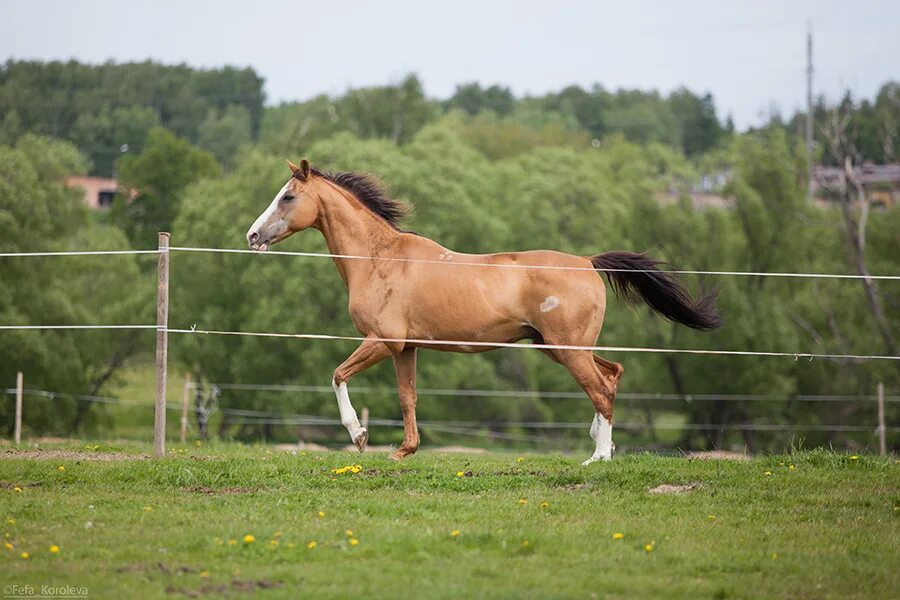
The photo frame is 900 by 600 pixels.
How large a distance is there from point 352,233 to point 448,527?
4.57m

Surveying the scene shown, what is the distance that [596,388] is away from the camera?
11.9 metres

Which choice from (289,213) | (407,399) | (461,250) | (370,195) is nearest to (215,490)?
(407,399)

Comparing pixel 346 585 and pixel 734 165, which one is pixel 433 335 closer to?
pixel 346 585

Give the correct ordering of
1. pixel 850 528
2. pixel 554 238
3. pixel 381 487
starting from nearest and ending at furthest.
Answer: pixel 850 528 → pixel 381 487 → pixel 554 238

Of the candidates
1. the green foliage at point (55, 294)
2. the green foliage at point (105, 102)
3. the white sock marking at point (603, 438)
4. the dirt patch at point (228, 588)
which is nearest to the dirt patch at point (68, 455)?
the white sock marking at point (603, 438)

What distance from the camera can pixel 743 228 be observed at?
45.7 m

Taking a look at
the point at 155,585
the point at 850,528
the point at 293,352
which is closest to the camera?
the point at 155,585

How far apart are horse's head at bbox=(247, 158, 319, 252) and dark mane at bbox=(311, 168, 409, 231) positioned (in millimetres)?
284

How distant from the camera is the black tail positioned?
12.3 meters

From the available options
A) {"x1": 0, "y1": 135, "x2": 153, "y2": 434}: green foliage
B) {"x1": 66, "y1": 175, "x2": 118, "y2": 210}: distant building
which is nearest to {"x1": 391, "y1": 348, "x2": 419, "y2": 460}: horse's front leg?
{"x1": 0, "y1": 135, "x2": 153, "y2": 434}: green foliage

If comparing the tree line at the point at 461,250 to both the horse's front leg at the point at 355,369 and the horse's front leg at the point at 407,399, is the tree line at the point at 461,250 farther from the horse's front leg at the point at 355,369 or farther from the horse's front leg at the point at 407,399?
the horse's front leg at the point at 355,369

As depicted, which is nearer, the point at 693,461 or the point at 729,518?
the point at 729,518

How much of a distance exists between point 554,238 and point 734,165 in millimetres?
8896

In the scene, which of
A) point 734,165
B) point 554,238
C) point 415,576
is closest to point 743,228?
point 734,165
